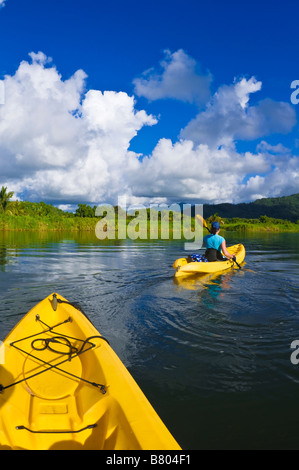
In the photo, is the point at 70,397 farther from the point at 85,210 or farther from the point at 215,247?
the point at 85,210

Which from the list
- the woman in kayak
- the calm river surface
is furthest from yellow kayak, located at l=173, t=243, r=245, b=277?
the calm river surface

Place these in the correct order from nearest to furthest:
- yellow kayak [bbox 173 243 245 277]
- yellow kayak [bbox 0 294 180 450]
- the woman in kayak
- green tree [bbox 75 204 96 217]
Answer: yellow kayak [bbox 0 294 180 450], yellow kayak [bbox 173 243 245 277], the woman in kayak, green tree [bbox 75 204 96 217]

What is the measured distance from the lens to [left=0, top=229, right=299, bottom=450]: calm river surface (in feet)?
9.79

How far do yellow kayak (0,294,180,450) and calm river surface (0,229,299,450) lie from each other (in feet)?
2.36

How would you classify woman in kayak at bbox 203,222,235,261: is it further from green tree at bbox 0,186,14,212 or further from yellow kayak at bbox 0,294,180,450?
green tree at bbox 0,186,14,212

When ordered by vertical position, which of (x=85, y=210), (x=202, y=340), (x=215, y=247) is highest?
(x=85, y=210)

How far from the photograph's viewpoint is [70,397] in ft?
10.5

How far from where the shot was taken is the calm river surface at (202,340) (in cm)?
298

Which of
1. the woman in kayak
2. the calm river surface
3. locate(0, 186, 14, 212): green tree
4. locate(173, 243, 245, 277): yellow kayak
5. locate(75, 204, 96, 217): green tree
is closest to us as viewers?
the calm river surface

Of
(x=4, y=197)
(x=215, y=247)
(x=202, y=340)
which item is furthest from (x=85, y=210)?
(x=202, y=340)

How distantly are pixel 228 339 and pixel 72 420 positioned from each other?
2.94 meters

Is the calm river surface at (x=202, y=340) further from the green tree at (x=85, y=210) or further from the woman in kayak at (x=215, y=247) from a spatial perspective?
the green tree at (x=85, y=210)

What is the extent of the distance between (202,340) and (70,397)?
2.46 m

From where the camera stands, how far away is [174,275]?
33.5 ft
